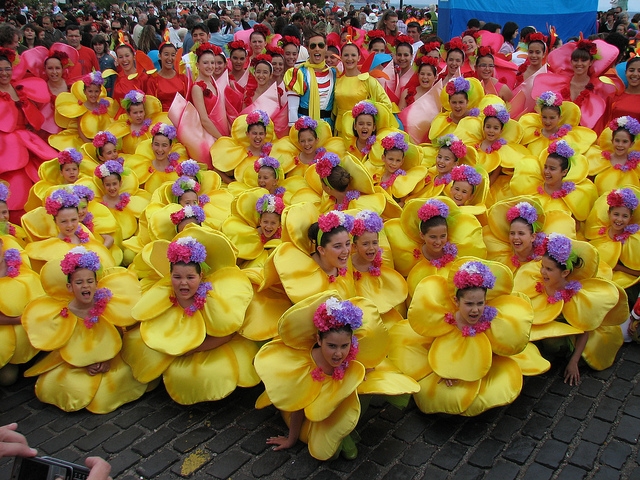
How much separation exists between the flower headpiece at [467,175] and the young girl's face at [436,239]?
2.57 feet

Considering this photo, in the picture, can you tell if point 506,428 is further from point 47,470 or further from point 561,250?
point 47,470

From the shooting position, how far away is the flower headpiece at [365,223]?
158 inches

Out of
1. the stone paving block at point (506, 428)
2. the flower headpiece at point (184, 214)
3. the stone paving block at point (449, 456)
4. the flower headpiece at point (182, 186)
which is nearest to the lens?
the stone paving block at point (449, 456)

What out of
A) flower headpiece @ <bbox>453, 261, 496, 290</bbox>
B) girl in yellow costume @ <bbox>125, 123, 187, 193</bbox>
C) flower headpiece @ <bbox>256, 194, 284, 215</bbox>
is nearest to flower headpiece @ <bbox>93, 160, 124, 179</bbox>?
girl in yellow costume @ <bbox>125, 123, 187, 193</bbox>

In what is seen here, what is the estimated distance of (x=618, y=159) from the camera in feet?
18.2

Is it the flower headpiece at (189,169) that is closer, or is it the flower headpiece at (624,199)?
the flower headpiece at (624,199)

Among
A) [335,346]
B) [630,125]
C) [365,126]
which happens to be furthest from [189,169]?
[630,125]

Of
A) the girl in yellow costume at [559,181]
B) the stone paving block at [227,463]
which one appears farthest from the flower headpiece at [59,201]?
the girl in yellow costume at [559,181]

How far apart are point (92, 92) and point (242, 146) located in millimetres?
1959

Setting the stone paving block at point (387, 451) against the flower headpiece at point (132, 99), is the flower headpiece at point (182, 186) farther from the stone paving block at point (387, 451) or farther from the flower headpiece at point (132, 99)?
the stone paving block at point (387, 451)

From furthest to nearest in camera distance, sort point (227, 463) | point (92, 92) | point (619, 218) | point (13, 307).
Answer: point (92, 92) → point (619, 218) → point (13, 307) → point (227, 463)

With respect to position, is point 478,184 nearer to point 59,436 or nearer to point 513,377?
point 513,377

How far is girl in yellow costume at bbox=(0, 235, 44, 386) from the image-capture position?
4113 mm

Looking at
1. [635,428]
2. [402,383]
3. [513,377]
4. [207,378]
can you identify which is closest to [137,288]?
[207,378]
